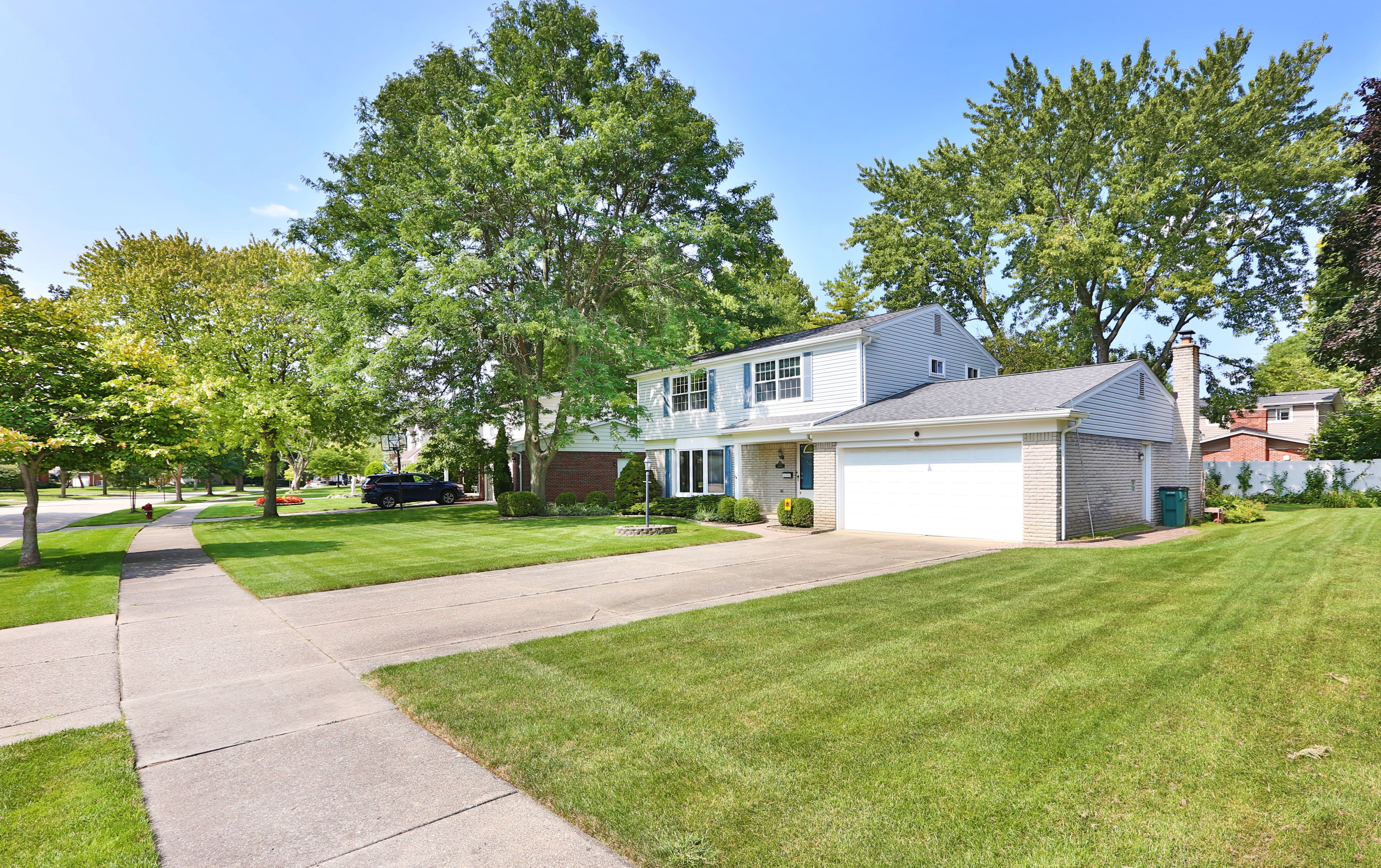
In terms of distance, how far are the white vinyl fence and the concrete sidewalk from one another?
98.8 ft

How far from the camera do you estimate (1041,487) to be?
45.8 feet

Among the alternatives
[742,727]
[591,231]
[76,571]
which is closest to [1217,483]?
[591,231]

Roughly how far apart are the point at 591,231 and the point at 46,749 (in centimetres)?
2048

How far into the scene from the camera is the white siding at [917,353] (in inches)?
763

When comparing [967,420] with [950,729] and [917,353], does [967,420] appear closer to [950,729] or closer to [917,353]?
[917,353]

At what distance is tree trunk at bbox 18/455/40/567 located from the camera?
12352 millimetres

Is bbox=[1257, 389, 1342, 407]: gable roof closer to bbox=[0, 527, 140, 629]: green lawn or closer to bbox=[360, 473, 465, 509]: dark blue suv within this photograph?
bbox=[360, 473, 465, 509]: dark blue suv

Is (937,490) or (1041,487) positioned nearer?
(1041,487)

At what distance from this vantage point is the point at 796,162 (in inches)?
742

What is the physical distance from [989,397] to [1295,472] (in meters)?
19.4

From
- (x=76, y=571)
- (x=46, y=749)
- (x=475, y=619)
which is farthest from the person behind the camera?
(x=76, y=571)

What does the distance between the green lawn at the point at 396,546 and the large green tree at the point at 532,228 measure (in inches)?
188

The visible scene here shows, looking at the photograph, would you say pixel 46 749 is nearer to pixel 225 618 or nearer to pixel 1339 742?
pixel 225 618

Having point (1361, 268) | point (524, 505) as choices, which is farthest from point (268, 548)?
point (1361, 268)
